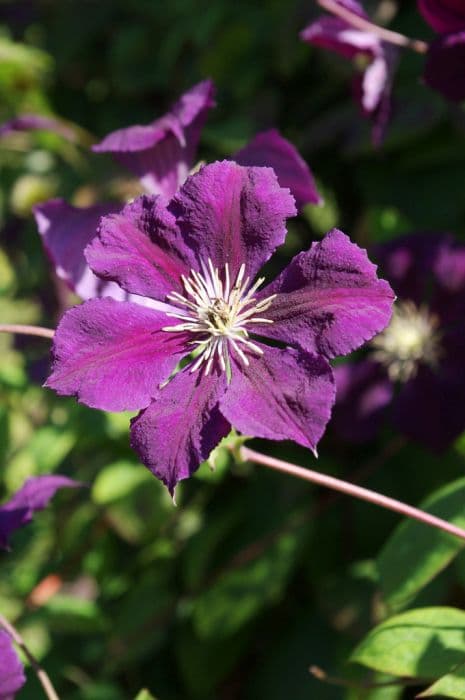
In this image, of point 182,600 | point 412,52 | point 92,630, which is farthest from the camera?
point 412,52

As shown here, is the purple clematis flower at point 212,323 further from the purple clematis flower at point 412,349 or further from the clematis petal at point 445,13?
the purple clematis flower at point 412,349

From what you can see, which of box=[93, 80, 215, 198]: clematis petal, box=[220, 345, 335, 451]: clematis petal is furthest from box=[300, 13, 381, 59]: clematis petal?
box=[220, 345, 335, 451]: clematis petal

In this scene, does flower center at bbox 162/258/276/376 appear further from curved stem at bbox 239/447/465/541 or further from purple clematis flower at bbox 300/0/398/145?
purple clematis flower at bbox 300/0/398/145

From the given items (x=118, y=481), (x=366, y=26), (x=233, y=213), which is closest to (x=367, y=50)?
(x=366, y=26)

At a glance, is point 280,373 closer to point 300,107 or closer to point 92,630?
point 92,630

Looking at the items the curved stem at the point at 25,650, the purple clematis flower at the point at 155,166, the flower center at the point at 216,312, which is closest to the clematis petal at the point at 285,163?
the purple clematis flower at the point at 155,166

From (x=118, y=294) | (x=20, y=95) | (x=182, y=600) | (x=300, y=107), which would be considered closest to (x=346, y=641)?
(x=182, y=600)

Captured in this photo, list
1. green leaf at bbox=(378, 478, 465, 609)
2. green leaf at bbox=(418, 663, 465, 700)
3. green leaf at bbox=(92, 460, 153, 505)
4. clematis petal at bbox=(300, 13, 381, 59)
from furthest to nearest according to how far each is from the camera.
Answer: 1. green leaf at bbox=(92, 460, 153, 505)
2. clematis petal at bbox=(300, 13, 381, 59)
3. green leaf at bbox=(378, 478, 465, 609)
4. green leaf at bbox=(418, 663, 465, 700)
